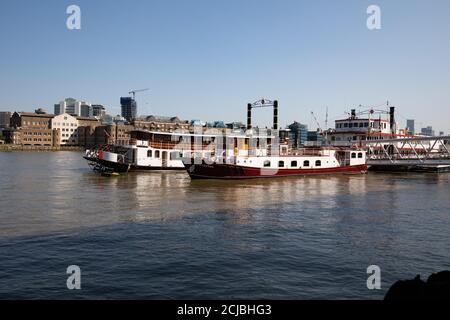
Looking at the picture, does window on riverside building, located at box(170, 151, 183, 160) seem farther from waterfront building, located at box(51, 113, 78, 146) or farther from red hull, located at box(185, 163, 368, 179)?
waterfront building, located at box(51, 113, 78, 146)

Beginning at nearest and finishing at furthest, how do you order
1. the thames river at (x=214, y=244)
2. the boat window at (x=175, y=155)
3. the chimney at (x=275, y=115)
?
the thames river at (x=214, y=244) → the boat window at (x=175, y=155) → the chimney at (x=275, y=115)

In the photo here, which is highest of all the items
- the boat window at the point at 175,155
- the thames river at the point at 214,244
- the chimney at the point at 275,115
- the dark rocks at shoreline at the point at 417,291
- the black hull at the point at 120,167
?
the chimney at the point at 275,115

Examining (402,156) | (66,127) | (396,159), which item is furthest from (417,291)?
(66,127)

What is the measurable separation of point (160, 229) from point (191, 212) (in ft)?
16.3

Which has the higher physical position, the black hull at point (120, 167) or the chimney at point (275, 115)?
the chimney at point (275, 115)

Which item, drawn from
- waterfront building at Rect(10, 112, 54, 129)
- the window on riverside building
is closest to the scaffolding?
the window on riverside building

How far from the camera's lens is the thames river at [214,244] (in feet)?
41.0

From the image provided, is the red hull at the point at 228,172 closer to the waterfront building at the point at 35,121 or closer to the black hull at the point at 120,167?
the black hull at the point at 120,167

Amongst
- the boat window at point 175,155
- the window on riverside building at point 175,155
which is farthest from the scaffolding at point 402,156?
the boat window at point 175,155

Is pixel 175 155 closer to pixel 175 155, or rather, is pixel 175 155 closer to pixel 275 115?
pixel 175 155

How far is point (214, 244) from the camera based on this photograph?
679 inches

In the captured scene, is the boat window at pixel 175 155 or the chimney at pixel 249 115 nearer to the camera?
the boat window at pixel 175 155

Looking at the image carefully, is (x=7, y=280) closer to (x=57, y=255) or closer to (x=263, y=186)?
(x=57, y=255)
